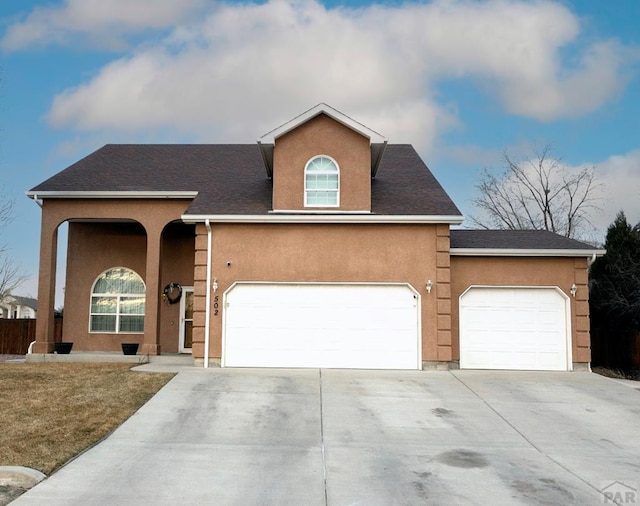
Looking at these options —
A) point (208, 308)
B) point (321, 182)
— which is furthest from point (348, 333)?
point (321, 182)

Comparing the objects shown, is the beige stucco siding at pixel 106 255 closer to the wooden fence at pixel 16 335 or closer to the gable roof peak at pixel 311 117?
the wooden fence at pixel 16 335

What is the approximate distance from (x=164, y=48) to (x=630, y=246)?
16.8m

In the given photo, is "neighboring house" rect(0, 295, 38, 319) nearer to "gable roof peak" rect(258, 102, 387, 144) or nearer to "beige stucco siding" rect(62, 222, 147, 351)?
"beige stucco siding" rect(62, 222, 147, 351)

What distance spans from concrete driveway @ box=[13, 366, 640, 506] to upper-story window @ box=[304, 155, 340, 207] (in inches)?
179

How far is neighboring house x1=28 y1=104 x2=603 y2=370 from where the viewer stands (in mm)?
15086

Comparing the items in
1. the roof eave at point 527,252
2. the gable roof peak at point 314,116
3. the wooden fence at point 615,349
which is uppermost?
the gable roof peak at point 314,116

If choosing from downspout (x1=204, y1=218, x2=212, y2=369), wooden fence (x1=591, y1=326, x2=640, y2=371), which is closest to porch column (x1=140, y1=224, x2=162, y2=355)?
downspout (x1=204, y1=218, x2=212, y2=369)

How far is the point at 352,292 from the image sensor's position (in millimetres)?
15266

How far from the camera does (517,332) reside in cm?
1565

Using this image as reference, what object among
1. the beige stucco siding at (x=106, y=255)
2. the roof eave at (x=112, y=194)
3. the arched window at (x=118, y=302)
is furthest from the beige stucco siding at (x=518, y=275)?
the arched window at (x=118, y=302)

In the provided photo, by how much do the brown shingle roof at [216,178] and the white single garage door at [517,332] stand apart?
2.81 m

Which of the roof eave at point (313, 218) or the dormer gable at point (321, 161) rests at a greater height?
the dormer gable at point (321, 161)

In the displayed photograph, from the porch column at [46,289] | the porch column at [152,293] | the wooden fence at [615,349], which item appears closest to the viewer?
the porch column at [152,293]

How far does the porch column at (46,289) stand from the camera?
16891mm
